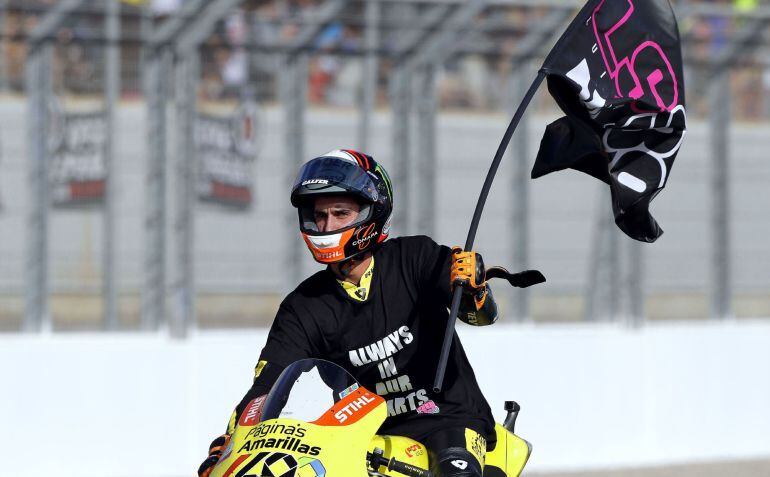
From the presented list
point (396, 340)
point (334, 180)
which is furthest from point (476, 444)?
point (334, 180)

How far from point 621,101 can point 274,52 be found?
17.6 feet

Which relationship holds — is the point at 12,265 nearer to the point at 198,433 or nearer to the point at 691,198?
the point at 198,433

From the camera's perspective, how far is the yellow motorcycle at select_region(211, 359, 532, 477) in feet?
15.3

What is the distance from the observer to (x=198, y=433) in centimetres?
1051

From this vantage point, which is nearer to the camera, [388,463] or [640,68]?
[388,463]

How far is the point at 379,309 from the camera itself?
5965 mm

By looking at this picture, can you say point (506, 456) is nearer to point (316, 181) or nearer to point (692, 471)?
point (316, 181)

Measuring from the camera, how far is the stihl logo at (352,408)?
4957 millimetres

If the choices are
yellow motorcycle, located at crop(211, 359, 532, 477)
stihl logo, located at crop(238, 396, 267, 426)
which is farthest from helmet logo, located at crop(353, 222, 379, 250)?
stihl logo, located at crop(238, 396, 267, 426)

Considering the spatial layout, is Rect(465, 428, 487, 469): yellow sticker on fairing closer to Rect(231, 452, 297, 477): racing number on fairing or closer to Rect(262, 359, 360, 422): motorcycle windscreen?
Rect(262, 359, 360, 422): motorcycle windscreen

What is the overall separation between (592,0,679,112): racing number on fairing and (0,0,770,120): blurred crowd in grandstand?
4984 millimetres

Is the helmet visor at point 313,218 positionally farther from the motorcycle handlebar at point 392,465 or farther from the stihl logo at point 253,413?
the motorcycle handlebar at point 392,465

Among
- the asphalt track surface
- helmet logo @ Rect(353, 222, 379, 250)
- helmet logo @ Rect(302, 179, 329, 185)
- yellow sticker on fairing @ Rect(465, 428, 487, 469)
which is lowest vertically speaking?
the asphalt track surface

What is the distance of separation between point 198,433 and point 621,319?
393cm
